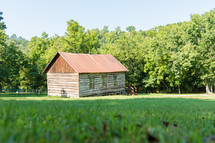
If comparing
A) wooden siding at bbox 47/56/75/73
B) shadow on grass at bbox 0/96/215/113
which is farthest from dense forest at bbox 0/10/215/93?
shadow on grass at bbox 0/96/215/113

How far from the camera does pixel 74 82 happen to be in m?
25.2

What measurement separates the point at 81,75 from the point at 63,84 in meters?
3.77

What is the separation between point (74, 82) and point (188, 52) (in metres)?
21.5

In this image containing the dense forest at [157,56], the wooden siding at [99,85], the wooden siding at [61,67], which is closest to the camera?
the wooden siding at [99,85]

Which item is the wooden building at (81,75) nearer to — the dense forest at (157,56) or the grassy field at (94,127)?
the dense forest at (157,56)

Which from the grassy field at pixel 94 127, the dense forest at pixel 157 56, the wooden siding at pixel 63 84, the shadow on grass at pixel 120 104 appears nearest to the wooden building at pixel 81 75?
the wooden siding at pixel 63 84

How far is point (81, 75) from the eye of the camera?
25.0 metres

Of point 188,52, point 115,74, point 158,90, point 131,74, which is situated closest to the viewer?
point 115,74

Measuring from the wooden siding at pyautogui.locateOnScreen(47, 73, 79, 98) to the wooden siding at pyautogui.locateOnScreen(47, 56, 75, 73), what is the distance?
0.49 m

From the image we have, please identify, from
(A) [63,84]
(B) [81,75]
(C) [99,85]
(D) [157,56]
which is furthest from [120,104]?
(D) [157,56]

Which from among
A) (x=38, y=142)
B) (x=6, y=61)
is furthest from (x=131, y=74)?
(x=38, y=142)

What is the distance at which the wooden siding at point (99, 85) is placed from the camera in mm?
25300

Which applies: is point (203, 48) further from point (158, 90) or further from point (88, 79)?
point (88, 79)

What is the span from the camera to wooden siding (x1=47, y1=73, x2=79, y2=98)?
82.2 ft
